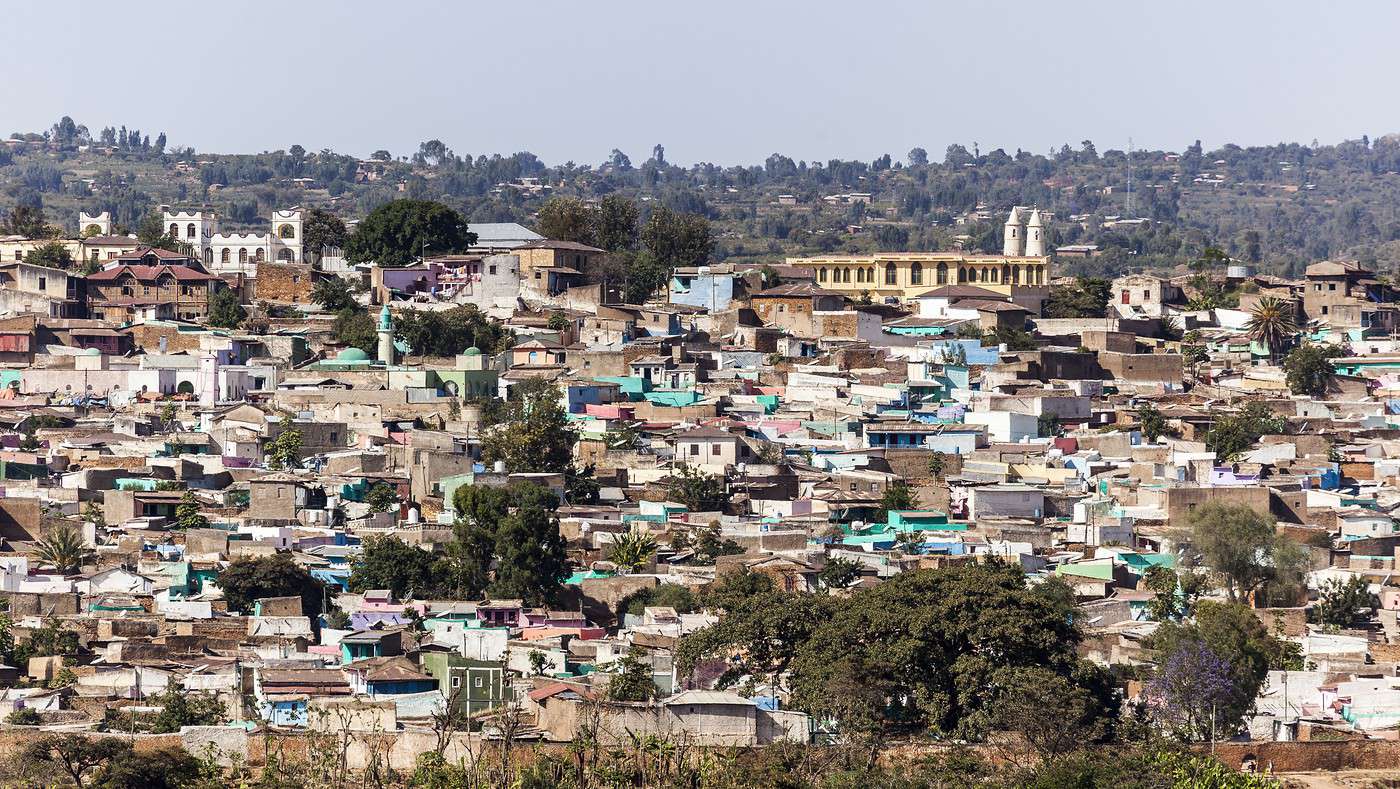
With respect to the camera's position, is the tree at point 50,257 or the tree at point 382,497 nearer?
the tree at point 382,497

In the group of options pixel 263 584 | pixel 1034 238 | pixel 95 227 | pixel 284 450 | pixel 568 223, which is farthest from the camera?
pixel 1034 238

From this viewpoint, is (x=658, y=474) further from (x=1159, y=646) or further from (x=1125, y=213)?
(x=1125, y=213)

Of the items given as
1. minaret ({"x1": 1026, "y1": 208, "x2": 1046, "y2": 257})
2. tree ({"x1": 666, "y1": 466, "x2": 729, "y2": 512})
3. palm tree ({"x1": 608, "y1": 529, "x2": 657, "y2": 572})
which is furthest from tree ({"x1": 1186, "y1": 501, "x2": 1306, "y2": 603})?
minaret ({"x1": 1026, "y1": 208, "x2": 1046, "y2": 257})

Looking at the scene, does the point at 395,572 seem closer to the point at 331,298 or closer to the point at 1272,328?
the point at 331,298

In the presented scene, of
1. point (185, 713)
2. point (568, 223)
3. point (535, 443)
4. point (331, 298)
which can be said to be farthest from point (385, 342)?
point (185, 713)

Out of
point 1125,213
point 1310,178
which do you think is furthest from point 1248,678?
point 1310,178

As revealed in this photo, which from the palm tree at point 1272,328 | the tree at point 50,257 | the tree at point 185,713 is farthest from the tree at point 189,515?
the palm tree at point 1272,328

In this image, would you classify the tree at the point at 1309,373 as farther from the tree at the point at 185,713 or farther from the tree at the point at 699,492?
the tree at the point at 185,713
